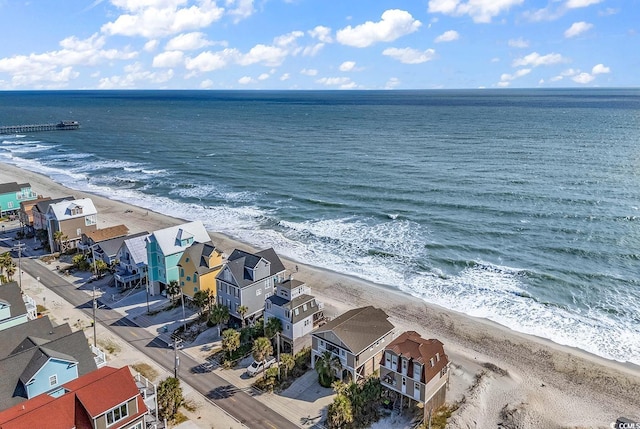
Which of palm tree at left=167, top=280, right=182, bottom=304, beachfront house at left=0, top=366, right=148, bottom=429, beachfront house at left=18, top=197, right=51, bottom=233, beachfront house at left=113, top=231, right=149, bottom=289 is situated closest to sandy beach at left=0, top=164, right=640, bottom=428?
palm tree at left=167, top=280, right=182, bottom=304

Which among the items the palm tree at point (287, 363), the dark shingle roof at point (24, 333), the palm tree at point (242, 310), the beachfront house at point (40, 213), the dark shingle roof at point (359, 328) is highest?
the beachfront house at point (40, 213)

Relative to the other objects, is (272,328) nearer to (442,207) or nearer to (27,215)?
(442,207)

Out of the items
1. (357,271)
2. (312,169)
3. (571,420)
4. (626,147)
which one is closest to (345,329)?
(571,420)

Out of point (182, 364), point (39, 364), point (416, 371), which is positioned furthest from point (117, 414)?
point (416, 371)

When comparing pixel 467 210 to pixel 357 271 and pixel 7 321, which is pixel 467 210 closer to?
pixel 357 271

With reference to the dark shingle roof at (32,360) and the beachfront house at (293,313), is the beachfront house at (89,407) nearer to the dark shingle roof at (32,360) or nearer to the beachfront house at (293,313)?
the dark shingle roof at (32,360)

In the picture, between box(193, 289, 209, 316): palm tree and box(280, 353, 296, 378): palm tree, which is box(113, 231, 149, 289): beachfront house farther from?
box(280, 353, 296, 378): palm tree

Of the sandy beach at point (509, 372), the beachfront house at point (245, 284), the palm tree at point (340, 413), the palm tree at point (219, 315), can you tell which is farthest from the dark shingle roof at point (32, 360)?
the sandy beach at point (509, 372)
